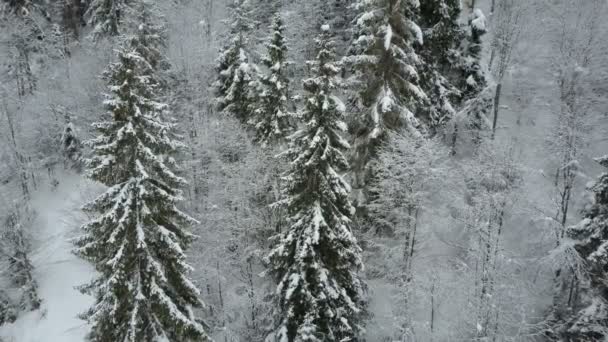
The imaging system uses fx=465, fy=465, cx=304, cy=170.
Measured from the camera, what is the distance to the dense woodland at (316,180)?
579 inches

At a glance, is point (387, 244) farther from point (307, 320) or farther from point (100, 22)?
point (100, 22)

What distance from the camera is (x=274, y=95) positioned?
983 inches

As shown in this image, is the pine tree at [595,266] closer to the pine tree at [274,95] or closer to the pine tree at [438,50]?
the pine tree at [438,50]

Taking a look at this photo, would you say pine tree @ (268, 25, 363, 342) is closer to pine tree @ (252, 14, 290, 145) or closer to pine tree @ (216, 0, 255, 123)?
pine tree @ (252, 14, 290, 145)

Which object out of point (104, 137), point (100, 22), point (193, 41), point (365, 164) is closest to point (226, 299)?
point (365, 164)

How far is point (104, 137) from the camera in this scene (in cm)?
1389

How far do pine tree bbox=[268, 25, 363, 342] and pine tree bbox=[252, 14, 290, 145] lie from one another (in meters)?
7.54

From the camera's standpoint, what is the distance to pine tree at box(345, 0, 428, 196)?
784 inches

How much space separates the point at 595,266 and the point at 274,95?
54.9ft

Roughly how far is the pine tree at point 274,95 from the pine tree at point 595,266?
47.9ft

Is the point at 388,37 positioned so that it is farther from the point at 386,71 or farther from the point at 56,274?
the point at 56,274

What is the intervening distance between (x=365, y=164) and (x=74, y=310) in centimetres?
2140

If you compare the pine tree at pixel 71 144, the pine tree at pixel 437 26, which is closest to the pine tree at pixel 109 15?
the pine tree at pixel 71 144

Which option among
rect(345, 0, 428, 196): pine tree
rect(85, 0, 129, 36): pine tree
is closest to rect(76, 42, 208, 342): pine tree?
rect(345, 0, 428, 196): pine tree
